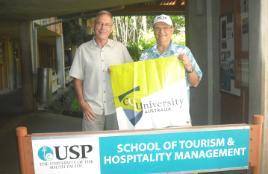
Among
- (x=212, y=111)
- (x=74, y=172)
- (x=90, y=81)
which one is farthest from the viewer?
(x=212, y=111)

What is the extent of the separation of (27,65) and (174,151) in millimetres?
9372

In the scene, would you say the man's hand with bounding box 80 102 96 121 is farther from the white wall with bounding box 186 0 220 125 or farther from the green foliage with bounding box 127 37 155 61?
the green foliage with bounding box 127 37 155 61

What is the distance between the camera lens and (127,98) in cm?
311

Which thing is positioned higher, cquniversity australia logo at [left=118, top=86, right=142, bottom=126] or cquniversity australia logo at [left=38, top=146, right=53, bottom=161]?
cquniversity australia logo at [left=118, top=86, right=142, bottom=126]

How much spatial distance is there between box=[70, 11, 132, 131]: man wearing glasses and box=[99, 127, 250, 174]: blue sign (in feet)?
2.87

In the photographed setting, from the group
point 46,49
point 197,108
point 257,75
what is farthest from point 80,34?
point 257,75

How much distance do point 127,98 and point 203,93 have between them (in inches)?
106

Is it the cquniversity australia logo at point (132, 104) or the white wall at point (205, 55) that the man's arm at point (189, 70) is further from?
the white wall at point (205, 55)

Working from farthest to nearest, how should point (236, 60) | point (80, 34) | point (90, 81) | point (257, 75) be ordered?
1. point (80, 34)
2. point (236, 60)
3. point (257, 75)
4. point (90, 81)

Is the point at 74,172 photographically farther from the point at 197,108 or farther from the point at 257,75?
the point at 197,108

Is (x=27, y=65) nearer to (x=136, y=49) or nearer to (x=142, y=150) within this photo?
(x=136, y=49)

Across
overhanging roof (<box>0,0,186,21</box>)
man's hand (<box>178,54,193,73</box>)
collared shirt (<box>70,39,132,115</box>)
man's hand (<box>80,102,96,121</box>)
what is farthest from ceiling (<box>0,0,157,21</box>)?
man's hand (<box>178,54,193,73</box>)

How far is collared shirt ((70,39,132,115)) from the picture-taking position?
3.38 meters

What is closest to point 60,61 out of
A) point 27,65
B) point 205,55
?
point 27,65
